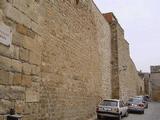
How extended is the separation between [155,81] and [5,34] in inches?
2176

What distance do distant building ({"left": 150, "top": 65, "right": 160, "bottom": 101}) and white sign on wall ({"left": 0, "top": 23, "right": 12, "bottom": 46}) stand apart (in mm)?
51148

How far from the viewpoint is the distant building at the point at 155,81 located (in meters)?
53.5

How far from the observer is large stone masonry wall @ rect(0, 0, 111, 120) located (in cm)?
464

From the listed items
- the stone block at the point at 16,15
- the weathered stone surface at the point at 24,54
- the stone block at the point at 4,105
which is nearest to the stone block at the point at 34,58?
the weathered stone surface at the point at 24,54

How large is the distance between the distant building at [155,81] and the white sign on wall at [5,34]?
51148 millimetres

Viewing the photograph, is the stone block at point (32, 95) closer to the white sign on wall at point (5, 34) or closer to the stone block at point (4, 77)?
the stone block at point (4, 77)

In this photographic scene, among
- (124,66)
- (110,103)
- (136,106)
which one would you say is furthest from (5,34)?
(124,66)

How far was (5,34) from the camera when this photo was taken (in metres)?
4.41

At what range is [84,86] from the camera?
13.7 metres

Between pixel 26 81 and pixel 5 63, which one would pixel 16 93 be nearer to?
pixel 26 81

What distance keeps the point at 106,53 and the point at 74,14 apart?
27.4 feet

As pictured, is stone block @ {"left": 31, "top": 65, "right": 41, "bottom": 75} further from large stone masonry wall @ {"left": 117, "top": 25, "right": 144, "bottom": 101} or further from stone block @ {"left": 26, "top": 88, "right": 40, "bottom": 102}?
large stone masonry wall @ {"left": 117, "top": 25, "right": 144, "bottom": 101}

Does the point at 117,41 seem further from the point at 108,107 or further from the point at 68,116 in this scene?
the point at 68,116

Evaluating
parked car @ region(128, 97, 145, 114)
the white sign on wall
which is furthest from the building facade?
parked car @ region(128, 97, 145, 114)
